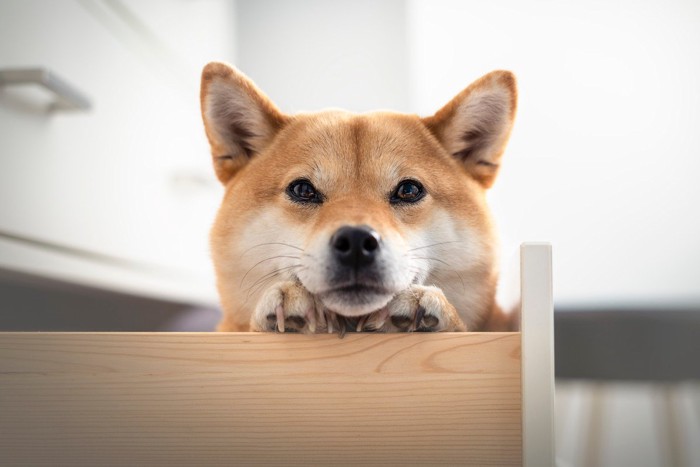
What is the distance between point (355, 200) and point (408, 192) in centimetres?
15

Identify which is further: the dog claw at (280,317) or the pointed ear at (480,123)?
the pointed ear at (480,123)

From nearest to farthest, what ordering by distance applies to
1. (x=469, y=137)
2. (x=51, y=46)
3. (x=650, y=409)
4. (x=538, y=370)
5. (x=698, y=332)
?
1. (x=538, y=370)
2. (x=469, y=137)
3. (x=51, y=46)
4. (x=698, y=332)
5. (x=650, y=409)

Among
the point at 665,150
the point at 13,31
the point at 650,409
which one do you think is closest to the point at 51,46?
the point at 13,31

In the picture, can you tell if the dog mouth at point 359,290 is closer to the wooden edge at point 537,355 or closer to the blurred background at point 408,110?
the wooden edge at point 537,355

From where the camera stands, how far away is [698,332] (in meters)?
1.84

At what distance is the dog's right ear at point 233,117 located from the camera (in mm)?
1299

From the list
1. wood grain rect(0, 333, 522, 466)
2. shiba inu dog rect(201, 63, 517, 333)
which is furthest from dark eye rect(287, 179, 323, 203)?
wood grain rect(0, 333, 522, 466)

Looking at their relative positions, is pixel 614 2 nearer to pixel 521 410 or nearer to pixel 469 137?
pixel 469 137

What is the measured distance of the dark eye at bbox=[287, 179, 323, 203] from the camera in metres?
1.22

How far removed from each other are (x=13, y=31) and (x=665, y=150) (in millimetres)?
2417

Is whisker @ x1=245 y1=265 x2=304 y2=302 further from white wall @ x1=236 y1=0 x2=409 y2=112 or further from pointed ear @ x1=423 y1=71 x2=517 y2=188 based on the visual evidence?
white wall @ x1=236 y1=0 x2=409 y2=112

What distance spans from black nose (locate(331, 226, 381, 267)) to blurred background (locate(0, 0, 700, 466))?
0.59 meters

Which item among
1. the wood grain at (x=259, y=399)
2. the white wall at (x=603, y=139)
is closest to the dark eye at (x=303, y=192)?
the wood grain at (x=259, y=399)

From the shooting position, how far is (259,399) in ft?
2.86
